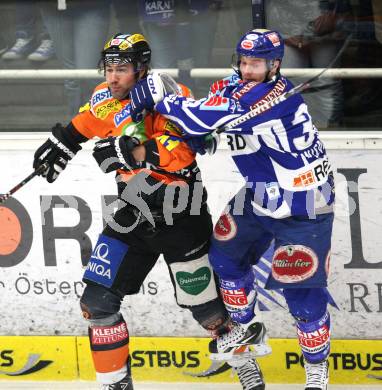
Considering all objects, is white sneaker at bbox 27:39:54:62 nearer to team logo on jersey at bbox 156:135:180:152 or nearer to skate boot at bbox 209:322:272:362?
team logo on jersey at bbox 156:135:180:152

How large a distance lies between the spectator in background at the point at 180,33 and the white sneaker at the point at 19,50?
57cm

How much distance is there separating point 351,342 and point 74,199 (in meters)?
1.42

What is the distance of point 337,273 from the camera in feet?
17.6

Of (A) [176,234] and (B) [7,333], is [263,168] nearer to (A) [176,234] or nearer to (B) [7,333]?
(A) [176,234]

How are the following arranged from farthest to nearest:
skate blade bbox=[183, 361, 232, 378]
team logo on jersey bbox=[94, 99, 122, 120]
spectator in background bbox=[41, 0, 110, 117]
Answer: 1. spectator in background bbox=[41, 0, 110, 117]
2. skate blade bbox=[183, 361, 232, 378]
3. team logo on jersey bbox=[94, 99, 122, 120]

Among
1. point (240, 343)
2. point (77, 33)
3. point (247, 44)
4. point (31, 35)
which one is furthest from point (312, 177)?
point (31, 35)

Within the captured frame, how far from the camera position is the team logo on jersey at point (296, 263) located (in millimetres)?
4734

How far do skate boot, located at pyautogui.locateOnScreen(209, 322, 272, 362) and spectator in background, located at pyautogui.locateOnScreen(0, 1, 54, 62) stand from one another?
1.61 m

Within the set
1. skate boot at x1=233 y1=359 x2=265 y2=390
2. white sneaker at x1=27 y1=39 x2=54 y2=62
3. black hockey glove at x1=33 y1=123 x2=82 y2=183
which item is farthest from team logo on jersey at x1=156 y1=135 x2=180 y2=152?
white sneaker at x1=27 y1=39 x2=54 y2=62

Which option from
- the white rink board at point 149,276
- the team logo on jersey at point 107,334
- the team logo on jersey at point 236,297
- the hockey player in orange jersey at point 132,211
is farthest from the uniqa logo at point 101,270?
the white rink board at point 149,276

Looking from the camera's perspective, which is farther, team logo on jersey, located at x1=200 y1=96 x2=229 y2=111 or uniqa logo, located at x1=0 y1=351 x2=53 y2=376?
uniqa logo, located at x1=0 y1=351 x2=53 y2=376

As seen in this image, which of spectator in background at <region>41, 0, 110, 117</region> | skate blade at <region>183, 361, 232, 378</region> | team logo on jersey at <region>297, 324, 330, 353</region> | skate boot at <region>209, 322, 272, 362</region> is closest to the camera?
team logo on jersey at <region>297, 324, 330, 353</region>

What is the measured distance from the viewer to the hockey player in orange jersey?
15.2 feet

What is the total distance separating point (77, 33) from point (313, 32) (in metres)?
1.11
